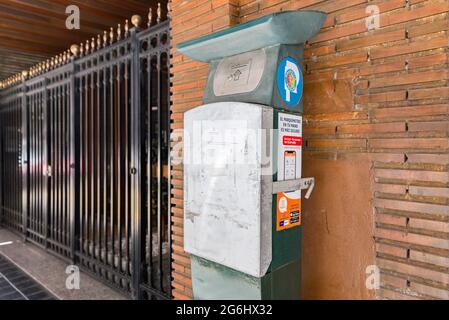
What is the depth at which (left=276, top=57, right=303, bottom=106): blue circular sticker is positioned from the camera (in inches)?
70.6

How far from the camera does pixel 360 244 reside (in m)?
1.88

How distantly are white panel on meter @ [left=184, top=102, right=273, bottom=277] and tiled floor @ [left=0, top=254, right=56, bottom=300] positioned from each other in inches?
97.3

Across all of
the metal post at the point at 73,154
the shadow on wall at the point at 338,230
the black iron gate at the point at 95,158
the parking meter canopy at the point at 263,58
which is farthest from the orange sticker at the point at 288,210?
the metal post at the point at 73,154

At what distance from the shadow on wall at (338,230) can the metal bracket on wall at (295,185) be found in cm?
8

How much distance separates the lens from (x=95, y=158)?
472 cm

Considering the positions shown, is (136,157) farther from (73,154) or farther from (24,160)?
(24,160)

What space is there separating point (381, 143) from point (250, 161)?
0.73m

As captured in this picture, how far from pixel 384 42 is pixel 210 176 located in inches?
47.8

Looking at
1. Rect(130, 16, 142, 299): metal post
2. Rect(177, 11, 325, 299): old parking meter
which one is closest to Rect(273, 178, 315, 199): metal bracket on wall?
Rect(177, 11, 325, 299): old parking meter

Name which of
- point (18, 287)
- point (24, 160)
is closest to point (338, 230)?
point (18, 287)

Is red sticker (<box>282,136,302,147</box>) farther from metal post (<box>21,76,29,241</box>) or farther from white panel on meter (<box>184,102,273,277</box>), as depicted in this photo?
metal post (<box>21,76,29,241</box>)

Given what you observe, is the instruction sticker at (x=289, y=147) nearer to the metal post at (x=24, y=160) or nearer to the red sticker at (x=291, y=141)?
the red sticker at (x=291, y=141)
